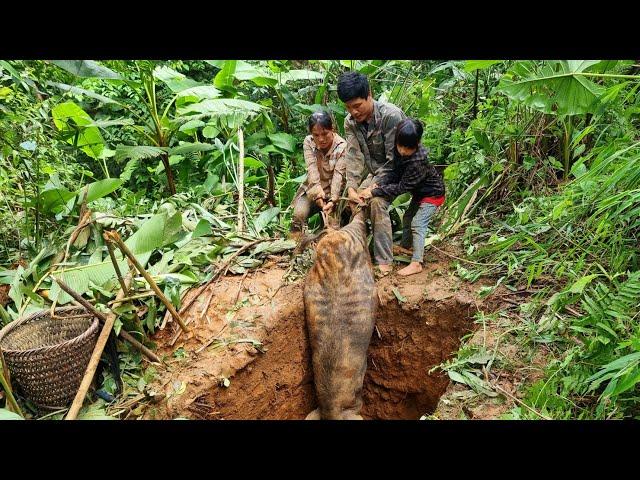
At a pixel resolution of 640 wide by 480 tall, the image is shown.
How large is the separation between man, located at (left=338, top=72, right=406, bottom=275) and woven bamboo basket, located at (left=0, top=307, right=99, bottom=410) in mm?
2414

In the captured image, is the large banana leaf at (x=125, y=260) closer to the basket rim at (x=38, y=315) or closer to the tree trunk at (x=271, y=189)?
the basket rim at (x=38, y=315)

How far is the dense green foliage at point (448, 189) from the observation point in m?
3.15

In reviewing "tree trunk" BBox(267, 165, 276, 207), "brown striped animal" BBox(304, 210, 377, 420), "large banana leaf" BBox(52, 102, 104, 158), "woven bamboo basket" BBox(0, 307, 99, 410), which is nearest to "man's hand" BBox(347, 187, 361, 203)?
"brown striped animal" BBox(304, 210, 377, 420)

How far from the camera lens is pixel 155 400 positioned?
134 inches

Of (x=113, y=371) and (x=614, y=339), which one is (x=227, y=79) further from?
(x=614, y=339)

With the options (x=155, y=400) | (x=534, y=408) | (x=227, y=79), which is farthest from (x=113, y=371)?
(x=227, y=79)

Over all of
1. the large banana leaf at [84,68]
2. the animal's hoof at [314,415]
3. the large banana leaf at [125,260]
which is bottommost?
the animal's hoof at [314,415]

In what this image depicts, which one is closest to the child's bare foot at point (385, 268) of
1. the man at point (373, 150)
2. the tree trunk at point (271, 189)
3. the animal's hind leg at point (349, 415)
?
the man at point (373, 150)

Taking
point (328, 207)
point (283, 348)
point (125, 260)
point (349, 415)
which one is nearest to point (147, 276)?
point (125, 260)

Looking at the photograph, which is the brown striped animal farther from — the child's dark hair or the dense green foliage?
the child's dark hair

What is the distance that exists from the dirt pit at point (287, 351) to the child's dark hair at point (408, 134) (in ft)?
3.80

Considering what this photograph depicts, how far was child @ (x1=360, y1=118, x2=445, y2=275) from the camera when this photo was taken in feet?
13.5

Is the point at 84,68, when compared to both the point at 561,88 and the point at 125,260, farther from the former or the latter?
the point at 561,88
